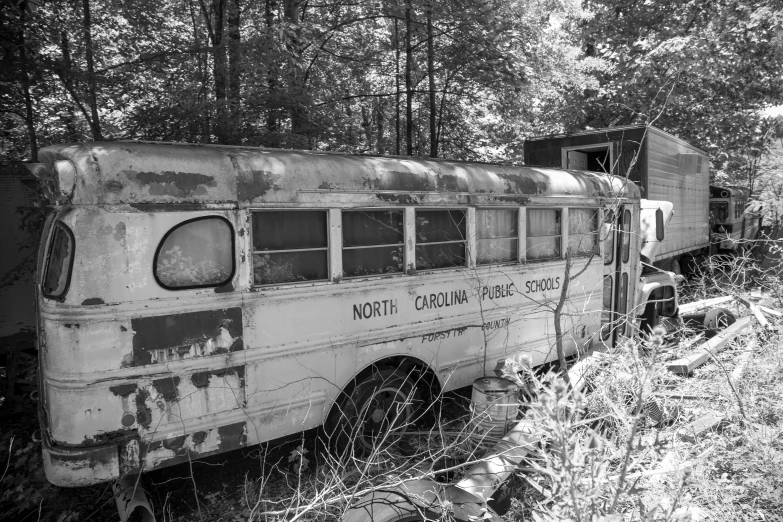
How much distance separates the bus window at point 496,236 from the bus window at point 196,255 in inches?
93.9

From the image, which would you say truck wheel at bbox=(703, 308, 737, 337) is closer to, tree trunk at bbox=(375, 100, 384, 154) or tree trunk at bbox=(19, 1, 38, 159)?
tree trunk at bbox=(375, 100, 384, 154)

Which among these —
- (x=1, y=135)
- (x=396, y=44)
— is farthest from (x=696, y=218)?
(x=1, y=135)

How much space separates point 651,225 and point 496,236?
4100 mm

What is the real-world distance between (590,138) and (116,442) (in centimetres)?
897

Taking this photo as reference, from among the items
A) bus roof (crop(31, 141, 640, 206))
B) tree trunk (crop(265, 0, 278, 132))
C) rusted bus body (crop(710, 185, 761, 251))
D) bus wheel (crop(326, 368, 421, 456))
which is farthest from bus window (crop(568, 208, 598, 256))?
rusted bus body (crop(710, 185, 761, 251))

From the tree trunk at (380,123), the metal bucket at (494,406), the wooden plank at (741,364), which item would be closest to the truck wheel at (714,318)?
the wooden plank at (741,364)

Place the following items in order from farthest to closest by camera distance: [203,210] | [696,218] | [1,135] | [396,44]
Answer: [696,218] < [396,44] < [1,135] < [203,210]

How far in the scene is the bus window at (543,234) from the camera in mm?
5531

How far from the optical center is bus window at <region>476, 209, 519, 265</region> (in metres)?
5.07

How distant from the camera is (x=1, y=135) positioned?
22.1ft

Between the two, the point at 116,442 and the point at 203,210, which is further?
the point at 203,210

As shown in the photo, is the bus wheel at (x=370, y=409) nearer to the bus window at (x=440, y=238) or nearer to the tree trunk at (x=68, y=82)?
the bus window at (x=440, y=238)

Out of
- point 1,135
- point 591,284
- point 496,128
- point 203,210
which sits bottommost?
point 591,284

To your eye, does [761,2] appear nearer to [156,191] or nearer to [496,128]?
[496,128]
